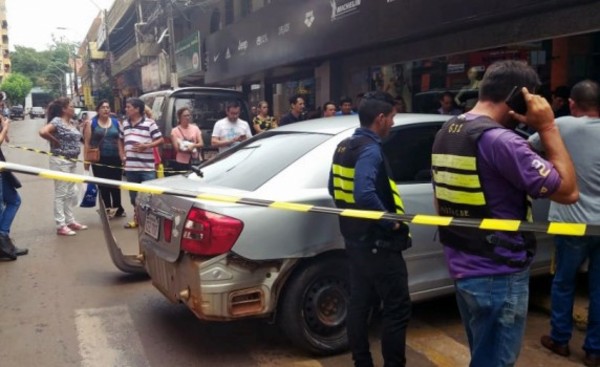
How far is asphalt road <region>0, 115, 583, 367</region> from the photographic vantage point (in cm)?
390

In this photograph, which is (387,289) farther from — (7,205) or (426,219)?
(7,205)

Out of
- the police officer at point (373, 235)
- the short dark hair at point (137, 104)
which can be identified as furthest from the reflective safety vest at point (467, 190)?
the short dark hair at point (137, 104)

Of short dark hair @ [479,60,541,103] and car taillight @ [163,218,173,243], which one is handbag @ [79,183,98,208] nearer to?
car taillight @ [163,218,173,243]

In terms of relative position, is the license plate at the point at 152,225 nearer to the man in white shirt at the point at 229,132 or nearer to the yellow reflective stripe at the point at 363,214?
the yellow reflective stripe at the point at 363,214

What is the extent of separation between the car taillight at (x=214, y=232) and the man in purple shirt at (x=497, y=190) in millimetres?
1521

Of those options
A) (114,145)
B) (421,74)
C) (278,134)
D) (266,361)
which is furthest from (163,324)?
(421,74)

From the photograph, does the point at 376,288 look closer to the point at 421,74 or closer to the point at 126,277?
the point at 126,277

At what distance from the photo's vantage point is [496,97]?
7.65ft

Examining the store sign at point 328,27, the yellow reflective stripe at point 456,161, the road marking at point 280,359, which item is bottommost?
the road marking at point 280,359

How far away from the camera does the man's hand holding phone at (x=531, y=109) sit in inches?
86.3

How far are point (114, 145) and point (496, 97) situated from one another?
708 centimetres

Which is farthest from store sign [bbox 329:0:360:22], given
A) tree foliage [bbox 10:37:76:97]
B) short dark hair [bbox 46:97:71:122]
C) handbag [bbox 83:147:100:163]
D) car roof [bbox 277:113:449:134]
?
tree foliage [bbox 10:37:76:97]

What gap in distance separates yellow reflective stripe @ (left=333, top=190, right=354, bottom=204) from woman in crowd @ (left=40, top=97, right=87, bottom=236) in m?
5.38

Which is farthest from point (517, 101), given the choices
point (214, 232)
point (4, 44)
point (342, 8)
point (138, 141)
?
point (4, 44)
